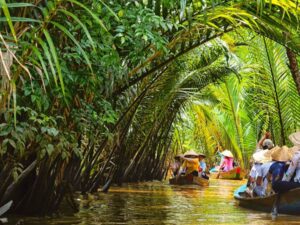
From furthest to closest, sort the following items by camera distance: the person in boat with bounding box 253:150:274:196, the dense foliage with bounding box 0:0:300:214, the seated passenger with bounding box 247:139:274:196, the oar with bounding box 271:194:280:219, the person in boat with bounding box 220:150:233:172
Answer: the person in boat with bounding box 220:150:233:172
the seated passenger with bounding box 247:139:274:196
the person in boat with bounding box 253:150:274:196
the oar with bounding box 271:194:280:219
the dense foliage with bounding box 0:0:300:214

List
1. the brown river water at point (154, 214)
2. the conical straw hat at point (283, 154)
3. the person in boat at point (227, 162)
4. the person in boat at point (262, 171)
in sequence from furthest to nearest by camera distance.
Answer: the person in boat at point (227, 162) < the person in boat at point (262, 171) < the conical straw hat at point (283, 154) < the brown river water at point (154, 214)

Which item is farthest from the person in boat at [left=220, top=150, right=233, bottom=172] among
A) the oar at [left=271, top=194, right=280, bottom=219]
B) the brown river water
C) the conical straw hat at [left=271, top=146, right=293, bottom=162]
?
the oar at [left=271, top=194, right=280, bottom=219]

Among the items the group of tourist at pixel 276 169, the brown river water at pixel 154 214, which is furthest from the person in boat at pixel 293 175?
the brown river water at pixel 154 214

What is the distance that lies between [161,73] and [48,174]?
184 inches

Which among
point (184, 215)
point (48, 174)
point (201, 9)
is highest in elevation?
point (201, 9)

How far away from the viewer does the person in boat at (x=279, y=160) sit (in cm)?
994

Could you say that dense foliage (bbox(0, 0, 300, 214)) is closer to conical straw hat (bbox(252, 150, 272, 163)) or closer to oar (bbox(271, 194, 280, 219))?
conical straw hat (bbox(252, 150, 272, 163))

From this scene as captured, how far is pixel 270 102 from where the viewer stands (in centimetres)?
1405

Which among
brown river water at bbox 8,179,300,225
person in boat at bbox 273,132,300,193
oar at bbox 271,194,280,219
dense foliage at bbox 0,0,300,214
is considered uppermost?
dense foliage at bbox 0,0,300,214

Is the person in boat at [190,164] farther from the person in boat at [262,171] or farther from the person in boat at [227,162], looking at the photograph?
the person in boat at [262,171]

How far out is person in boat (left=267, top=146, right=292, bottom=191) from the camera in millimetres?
9938

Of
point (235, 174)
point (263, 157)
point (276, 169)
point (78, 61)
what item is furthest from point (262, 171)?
point (235, 174)

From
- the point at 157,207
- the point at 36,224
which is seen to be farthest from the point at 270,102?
the point at 36,224

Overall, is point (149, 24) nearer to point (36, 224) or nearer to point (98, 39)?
point (98, 39)
